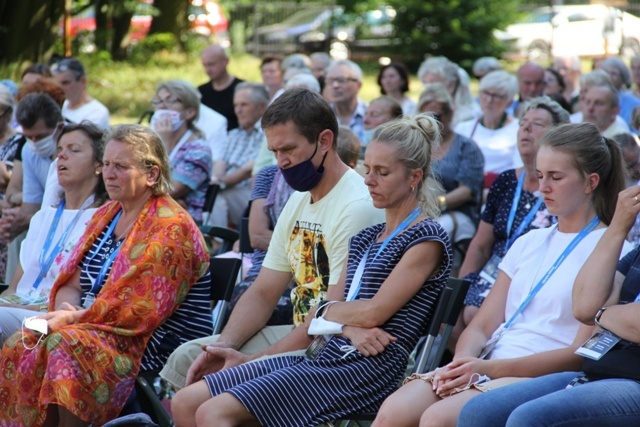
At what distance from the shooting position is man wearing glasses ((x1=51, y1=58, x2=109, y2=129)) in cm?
882

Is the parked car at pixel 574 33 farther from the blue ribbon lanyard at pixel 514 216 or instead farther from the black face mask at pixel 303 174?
the black face mask at pixel 303 174

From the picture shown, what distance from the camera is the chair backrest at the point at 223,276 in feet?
15.2

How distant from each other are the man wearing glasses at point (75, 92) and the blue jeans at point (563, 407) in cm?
631

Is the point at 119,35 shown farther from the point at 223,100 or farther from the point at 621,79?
the point at 621,79

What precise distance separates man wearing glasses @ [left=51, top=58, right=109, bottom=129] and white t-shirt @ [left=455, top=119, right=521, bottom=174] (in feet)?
11.4

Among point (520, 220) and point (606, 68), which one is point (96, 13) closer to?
point (606, 68)

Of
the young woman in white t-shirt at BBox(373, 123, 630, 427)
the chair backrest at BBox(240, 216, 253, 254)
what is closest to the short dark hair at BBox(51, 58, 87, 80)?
the chair backrest at BBox(240, 216, 253, 254)

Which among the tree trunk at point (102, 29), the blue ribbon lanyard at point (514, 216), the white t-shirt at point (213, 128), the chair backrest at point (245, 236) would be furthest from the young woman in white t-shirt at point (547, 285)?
the tree trunk at point (102, 29)

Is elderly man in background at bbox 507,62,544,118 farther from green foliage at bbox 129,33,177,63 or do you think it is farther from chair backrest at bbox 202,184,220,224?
green foliage at bbox 129,33,177,63

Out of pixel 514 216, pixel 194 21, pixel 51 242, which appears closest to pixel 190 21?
pixel 194 21

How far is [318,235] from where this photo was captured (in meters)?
4.14

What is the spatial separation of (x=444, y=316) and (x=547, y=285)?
43cm

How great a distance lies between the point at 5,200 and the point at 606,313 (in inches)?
187

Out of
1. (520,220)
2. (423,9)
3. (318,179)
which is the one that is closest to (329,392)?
(318,179)
